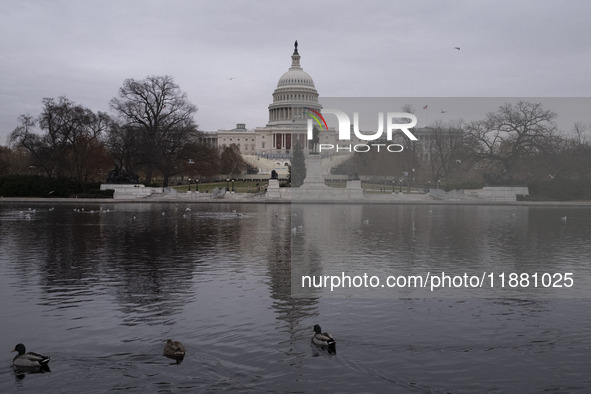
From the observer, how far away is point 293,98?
163750 mm

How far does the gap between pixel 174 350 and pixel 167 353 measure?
16cm

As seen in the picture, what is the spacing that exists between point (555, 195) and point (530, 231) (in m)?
34.8

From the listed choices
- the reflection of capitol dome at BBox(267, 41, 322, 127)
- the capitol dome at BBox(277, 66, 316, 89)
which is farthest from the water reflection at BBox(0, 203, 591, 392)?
the capitol dome at BBox(277, 66, 316, 89)

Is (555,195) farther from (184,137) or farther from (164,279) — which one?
(164,279)

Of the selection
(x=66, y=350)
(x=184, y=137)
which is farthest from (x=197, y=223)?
(x=184, y=137)

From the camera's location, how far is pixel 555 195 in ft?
202

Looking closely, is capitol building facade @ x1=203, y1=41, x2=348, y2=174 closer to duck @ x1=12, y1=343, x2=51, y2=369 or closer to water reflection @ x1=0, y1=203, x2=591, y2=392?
water reflection @ x1=0, y1=203, x2=591, y2=392

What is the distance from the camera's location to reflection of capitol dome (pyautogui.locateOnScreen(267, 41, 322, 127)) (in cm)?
16211

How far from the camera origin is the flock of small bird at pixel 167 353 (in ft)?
31.9

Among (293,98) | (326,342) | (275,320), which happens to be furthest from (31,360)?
(293,98)

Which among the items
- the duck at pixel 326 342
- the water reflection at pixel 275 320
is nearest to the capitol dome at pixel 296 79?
the water reflection at pixel 275 320

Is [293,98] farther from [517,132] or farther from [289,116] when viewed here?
[517,132]

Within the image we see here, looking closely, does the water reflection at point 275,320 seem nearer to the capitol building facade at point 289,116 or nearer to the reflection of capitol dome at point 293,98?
the capitol building facade at point 289,116

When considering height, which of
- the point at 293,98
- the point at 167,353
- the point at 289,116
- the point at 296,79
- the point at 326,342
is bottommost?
the point at 167,353
